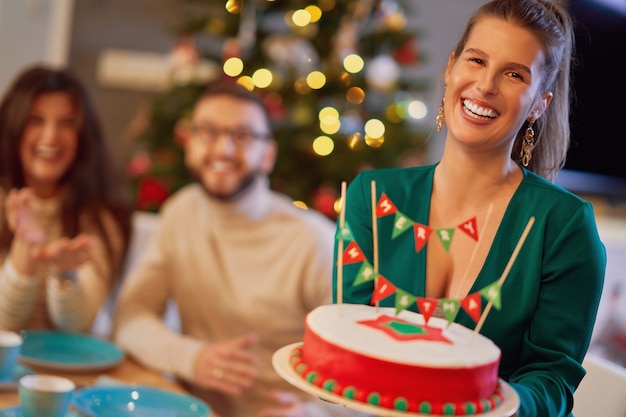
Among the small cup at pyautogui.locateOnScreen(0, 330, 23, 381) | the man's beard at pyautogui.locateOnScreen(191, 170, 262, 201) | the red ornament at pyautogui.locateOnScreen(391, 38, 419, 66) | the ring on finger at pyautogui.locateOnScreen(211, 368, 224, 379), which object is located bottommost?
the ring on finger at pyautogui.locateOnScreen(211, 368, 224, 379)

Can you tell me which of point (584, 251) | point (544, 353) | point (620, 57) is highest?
point (620, 57)

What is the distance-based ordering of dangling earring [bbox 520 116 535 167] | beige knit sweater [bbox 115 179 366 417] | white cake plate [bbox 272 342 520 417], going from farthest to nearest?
beige knit sweater [bbox 115 179 366 417] → dangling earring [bbox 520 116 535 167] → white cake plate [bbox 272 342 520 417]

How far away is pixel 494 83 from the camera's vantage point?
3.63ft

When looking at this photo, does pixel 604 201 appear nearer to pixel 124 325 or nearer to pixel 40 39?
pixel 40 39

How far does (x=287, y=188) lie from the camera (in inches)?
150

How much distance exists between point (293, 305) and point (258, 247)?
0.21 meters

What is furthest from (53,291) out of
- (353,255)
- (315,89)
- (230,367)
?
(315,89)

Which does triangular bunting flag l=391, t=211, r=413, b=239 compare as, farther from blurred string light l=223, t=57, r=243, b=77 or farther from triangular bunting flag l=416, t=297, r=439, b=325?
blurred string light l=223, t=57, r=243, b=77

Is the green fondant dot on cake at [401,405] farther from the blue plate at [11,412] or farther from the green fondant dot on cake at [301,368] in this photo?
the blue plate at [11,412]

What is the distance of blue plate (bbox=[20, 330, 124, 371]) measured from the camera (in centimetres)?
184

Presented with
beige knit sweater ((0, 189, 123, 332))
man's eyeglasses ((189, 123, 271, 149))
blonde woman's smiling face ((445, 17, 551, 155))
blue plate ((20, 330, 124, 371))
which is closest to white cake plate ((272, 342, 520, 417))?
blonde woman's smiling face ((445, 17, 551, 155))

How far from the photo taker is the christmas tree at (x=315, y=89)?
3.80m

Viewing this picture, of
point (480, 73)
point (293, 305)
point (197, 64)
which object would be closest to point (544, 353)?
point (480, 73)

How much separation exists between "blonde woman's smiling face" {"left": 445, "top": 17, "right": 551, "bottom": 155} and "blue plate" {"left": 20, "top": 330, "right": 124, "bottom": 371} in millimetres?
1066
